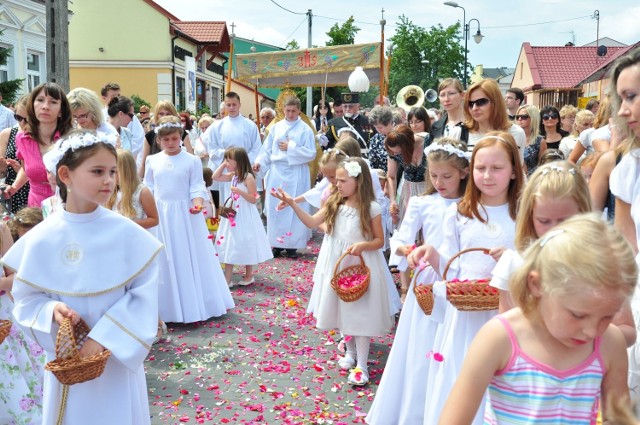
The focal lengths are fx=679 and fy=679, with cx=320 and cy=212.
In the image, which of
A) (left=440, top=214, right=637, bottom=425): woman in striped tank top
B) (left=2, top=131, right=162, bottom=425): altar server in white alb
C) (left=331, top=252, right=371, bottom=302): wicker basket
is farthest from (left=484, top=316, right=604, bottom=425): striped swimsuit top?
(left=331, top=252, right=371, bottom=302): wicker basket

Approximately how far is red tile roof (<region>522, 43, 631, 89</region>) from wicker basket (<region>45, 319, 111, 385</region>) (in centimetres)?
4968

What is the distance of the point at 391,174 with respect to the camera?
8219 mm

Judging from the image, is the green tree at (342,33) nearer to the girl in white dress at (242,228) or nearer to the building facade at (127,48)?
the building facade at (127,48)

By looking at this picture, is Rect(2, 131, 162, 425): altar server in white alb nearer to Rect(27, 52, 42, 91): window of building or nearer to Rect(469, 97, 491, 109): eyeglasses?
Rect(469, 97, 491, 109): eyeglasses

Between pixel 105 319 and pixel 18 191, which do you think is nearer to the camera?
pixel 105 319

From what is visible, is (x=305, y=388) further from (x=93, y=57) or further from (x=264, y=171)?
(x=93, y=57)

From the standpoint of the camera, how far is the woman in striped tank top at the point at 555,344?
1.88 m

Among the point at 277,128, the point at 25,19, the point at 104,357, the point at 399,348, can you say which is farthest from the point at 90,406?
the point at 25,19

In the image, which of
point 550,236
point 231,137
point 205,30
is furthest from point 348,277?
point 205,30

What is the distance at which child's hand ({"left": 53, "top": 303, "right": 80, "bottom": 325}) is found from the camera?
123 inches

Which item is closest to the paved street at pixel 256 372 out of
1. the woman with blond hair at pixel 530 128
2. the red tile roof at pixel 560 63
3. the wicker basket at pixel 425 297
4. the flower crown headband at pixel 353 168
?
the wicker basket at pixel 425 297

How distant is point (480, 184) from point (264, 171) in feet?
27.2

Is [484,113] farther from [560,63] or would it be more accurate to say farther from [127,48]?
[560,63]

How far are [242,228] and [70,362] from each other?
600 cm
